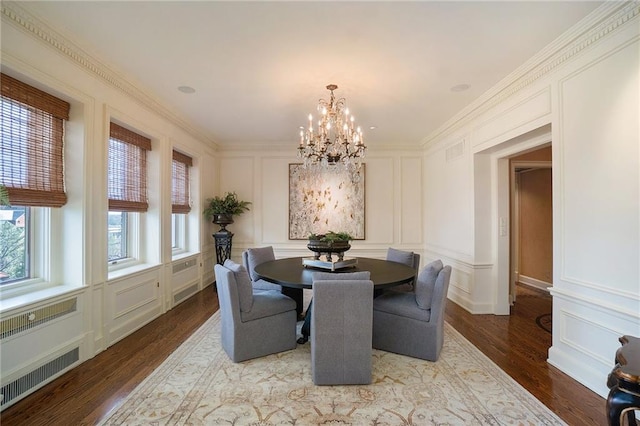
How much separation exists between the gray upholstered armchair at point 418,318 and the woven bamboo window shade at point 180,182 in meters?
3.38

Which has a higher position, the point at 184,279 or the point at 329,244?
the point at 329,244

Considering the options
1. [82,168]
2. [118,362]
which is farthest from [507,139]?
[118,362]

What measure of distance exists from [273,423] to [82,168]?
8.57ft

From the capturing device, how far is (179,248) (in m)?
5.03

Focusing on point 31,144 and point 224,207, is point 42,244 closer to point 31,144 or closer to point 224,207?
point 31,144

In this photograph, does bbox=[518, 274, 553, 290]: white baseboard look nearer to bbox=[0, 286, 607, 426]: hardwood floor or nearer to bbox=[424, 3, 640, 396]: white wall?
bbox=[0, 286, 607, 426]: hardwood floor

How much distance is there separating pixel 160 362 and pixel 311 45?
9.89 ft

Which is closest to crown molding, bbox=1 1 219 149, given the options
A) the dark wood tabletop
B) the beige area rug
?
the dark wood tabletop

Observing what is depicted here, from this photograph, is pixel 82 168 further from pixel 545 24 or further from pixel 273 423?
pixel 545 24

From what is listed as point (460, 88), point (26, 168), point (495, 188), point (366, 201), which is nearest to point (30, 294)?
point (26, 168)

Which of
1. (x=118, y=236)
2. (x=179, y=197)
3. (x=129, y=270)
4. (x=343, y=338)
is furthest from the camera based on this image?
(x=179, y=197)

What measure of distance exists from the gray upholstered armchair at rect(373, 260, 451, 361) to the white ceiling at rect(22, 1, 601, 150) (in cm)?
189

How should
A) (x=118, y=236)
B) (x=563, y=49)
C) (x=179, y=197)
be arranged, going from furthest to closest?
(x=179, y=197), (x=118, y=236), (x=563, y=49)

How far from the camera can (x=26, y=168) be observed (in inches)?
92.3
